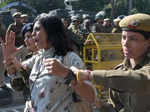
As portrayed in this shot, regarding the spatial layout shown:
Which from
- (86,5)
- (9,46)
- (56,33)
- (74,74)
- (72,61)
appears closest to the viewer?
(74,74)

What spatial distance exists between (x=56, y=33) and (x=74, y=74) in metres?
0.61

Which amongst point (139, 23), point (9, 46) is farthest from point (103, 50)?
point (139, 23)

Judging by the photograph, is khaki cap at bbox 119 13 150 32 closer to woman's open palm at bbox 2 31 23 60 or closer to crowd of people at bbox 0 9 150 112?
crowd of people at bbox 0 9 150 112

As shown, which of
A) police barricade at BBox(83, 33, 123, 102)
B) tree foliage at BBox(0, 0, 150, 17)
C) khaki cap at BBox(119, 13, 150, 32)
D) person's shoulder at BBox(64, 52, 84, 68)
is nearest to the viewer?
khaki cap at BBox(119, 13, 150, 32)

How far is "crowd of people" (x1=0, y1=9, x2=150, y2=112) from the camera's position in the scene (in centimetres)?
150

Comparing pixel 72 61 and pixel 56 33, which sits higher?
pixel 56 33

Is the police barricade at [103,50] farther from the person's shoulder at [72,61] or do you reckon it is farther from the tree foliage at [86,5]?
the tree foliage at [86,5]

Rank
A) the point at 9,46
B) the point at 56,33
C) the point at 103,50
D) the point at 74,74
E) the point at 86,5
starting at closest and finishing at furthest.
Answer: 1. the point at 74,74
2. the point at 56,33
3. the point at 9,46
4. the point at 103,50
5. the point at 86,5

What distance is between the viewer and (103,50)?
635 centimetres

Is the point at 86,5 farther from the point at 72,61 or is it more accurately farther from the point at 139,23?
the point at 139,23

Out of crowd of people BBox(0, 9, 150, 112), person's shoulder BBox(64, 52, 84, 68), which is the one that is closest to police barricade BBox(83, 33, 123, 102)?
crowd of people BBox(0, 9, 150, 112)

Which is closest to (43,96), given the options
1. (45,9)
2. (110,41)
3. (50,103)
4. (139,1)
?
(50,103)

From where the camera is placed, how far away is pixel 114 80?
1.47 m

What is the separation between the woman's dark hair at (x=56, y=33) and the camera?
2152 mm
